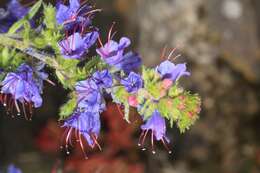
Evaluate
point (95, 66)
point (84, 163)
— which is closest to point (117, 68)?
point (95, 66)

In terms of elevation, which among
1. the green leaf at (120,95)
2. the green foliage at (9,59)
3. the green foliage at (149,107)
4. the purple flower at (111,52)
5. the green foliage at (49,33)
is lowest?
the green foliage at (149,107)

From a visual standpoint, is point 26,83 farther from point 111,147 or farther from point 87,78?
point 111,147

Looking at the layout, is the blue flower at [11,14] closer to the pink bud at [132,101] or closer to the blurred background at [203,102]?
the pink bud at [132,101]

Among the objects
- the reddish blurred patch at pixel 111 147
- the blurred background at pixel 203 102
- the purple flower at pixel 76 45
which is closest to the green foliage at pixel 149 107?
the purple flower at pixel 76 45

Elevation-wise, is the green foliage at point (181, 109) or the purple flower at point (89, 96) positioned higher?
the purple flower at point (89, 96)

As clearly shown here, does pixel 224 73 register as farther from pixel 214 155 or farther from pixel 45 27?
pixel 45 27

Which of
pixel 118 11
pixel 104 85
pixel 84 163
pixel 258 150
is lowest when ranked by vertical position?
pixel 258 150
